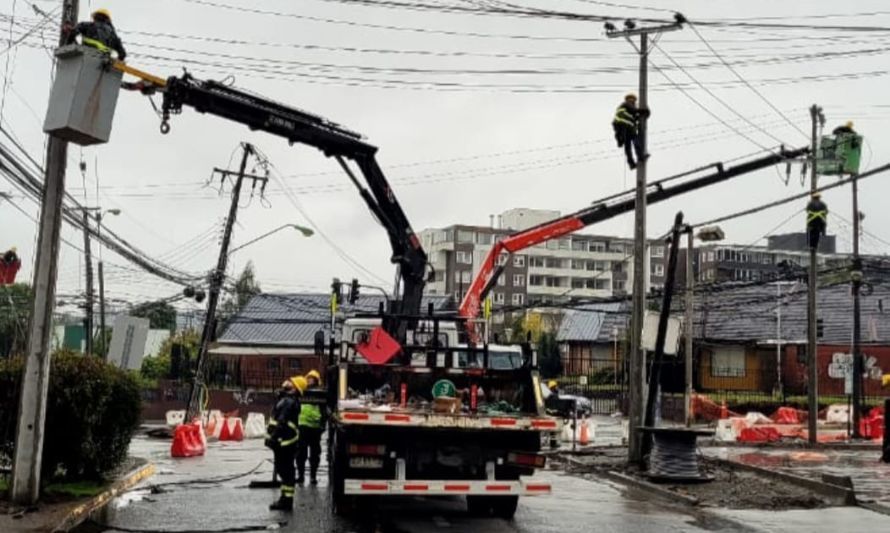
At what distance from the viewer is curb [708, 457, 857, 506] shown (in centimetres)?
1423

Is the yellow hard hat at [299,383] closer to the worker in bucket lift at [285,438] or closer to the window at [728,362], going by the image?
the worker in bucket lift at [285,438]

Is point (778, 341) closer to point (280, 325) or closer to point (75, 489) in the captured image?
point (280, 325)

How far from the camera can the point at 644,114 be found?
18.5 m

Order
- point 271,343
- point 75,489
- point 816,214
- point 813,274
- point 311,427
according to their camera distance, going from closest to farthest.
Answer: point 75,489 → point 311,427 → point 816,214 → point 813,274 → point 271,343

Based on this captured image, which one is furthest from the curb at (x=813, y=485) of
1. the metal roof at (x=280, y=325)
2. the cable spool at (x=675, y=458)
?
the metal roof at (x=280, y=325)

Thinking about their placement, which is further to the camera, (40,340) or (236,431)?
(236,431)

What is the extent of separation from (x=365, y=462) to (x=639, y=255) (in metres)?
9.11

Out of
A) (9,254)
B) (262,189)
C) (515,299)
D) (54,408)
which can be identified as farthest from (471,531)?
(515,299)

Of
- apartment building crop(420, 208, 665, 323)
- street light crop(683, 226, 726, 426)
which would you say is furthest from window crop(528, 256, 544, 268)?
street light crop(683, 226, 726, 426)

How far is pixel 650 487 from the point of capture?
15.8m

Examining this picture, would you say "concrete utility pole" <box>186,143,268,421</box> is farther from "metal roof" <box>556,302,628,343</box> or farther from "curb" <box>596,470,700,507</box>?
"metal roof" <box>556,302,628,343</box>

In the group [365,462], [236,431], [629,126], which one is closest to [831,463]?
[629,126]

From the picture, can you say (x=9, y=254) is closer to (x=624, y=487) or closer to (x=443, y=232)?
(x=624, y=487)

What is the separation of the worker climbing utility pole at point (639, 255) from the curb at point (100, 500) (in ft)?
28.1
